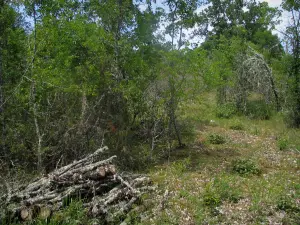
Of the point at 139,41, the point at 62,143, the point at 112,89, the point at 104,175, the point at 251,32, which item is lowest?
the point at 104,175

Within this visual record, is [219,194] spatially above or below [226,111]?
below

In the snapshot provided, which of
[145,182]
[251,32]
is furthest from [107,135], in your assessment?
[251,32]

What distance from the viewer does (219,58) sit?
1742 cm

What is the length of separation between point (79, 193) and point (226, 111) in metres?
11.2

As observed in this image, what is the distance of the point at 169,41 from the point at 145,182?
682 centimetres

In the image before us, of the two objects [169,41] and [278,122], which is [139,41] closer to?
[169,41]

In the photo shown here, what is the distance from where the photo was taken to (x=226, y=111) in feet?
50.9

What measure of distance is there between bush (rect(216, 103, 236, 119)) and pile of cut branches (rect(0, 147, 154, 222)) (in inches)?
378

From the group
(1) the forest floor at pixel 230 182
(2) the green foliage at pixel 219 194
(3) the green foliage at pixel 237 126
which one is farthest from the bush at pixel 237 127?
(2) the green foliage at pixel 219 194

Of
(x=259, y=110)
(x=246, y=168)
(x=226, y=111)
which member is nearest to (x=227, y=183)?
(x=246, y=168)

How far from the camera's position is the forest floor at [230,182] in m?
5.41

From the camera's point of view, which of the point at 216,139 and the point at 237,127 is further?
the point at 237,127

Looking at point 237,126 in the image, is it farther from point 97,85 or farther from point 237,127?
point 97,85

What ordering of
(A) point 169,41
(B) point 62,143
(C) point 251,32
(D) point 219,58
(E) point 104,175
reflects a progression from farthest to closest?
(C) point 251,32 < (D) point 219,58 < (A) point 169,41 < (B) point 62,143 < (E) point 104,175
